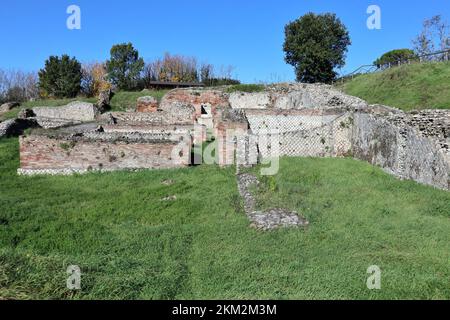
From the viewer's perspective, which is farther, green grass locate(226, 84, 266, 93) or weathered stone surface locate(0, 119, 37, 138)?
green grass locate(226, 84, 266, 93)

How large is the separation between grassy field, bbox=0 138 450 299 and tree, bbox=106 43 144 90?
31356 mm

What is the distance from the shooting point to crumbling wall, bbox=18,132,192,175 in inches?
441

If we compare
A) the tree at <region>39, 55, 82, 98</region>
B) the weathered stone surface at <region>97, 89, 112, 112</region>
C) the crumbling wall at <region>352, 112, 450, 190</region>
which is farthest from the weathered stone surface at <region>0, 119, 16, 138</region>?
the tree at <region>39, 55, 82, 98</region>

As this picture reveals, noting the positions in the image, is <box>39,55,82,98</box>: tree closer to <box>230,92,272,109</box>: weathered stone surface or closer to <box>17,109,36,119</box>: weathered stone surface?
<box>17,109,36,119</box>: weathered stone surface

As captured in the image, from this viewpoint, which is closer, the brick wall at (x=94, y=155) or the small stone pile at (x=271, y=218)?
the small stone pile at (x=271, y=218)

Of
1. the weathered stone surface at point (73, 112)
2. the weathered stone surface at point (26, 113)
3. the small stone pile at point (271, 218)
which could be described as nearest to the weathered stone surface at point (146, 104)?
the weathered stone surface at point (73, 112)

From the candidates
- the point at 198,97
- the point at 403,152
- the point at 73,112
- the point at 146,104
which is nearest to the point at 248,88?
the point at 198,97

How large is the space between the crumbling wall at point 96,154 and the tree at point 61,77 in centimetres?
2865

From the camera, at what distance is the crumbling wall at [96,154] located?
36.7 ft

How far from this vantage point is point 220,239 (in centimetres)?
618

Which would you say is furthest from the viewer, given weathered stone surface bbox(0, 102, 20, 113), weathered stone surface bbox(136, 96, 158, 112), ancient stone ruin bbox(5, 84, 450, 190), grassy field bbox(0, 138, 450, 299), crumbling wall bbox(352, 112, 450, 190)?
weathered stone surface bbox(0, 102, 20, 113)

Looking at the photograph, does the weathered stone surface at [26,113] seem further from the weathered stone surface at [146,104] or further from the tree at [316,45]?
the tree at [316,45]
